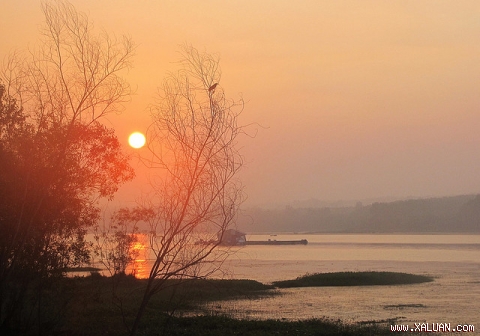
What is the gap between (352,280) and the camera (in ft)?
173

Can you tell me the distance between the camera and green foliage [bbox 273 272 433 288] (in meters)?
51.8

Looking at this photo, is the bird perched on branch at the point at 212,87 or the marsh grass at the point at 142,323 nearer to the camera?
the bird perched on branch at the point at 212,87

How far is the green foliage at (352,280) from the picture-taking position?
170ft

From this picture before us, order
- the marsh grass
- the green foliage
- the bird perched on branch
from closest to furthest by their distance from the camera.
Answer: the bird perched on branch < the marsh grass < the green foliage

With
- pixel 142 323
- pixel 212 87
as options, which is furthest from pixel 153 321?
pixel 212 87

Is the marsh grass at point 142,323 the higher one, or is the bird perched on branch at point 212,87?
the bird perched on branch at point 212,87

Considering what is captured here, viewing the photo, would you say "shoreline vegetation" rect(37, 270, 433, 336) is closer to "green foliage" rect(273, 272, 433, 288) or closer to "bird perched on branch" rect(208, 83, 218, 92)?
"bird perched on branch" rect(208, 83, 218, 92)

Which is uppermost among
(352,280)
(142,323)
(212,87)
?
(212,87)

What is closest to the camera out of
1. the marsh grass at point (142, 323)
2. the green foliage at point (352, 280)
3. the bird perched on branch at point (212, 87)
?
the bird perched on branch at point (212, 87)

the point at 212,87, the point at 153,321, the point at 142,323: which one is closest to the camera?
the point at 212,87

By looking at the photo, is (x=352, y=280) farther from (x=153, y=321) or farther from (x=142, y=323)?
(x=142, y=323)

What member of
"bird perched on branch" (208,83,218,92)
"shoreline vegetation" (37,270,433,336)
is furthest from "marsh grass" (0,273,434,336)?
"bird perched on branch" (208,83,218,92)

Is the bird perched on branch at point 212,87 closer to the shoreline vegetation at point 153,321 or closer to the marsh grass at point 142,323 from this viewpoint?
the shoreline vegetation at point 153,321

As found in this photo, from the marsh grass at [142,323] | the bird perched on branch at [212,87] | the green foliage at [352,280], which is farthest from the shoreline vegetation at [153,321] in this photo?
the green foliage at [352,280]
